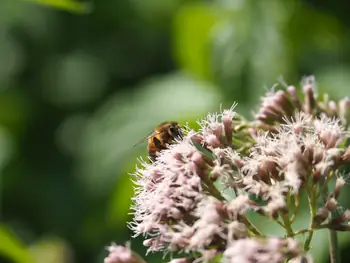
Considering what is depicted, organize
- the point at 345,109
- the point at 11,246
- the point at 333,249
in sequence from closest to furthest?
the point at 333,249 < the point at 345,109 < the point at 11,246

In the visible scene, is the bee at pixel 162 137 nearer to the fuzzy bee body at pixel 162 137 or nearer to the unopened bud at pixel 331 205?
the fuzzy bee body at pixel 162 137

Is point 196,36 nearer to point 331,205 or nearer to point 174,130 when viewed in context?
point 174,130

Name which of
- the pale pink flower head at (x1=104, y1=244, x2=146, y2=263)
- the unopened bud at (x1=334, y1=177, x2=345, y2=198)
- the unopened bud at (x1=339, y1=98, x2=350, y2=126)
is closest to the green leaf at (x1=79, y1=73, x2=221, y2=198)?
the unopened bud at (x1=339, y1=98, x2=350, y2=126)

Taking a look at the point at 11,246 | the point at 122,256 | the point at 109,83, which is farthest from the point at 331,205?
the point at 109,83

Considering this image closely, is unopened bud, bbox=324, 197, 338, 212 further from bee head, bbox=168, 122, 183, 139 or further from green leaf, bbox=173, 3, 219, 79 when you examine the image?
green leaf, bbox=173, 3, 219, 79

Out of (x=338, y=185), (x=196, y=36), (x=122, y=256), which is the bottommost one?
(x=122, y=256)

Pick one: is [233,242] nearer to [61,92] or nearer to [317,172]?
[317,172]
